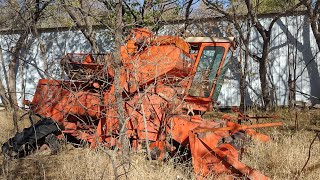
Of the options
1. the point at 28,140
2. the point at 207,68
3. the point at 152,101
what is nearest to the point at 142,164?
the point at 152,101

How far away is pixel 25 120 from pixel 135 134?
4.50 meters

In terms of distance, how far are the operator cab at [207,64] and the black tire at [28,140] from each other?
2.42 m

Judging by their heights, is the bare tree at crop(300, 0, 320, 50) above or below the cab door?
above

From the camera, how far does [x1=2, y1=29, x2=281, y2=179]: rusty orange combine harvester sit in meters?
5.35

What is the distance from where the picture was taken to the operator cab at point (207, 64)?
6.95 m

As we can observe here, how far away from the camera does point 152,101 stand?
6152mm

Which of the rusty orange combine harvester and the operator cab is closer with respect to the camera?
the rusty orange combine harvester

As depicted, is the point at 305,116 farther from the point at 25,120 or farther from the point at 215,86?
the point at 25,120

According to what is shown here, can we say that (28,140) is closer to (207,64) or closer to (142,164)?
(142,164)

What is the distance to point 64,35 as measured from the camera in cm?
1641

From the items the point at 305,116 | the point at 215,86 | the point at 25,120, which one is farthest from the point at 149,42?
the point at 305,116

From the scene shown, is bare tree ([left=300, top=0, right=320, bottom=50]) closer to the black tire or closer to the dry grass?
the dry grass

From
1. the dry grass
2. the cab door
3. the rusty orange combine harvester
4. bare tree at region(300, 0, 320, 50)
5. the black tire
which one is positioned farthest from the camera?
bare tree at region(300, 0, 320, 50)

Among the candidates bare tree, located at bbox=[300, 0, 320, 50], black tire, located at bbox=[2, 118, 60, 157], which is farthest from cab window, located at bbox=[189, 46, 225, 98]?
bare tree, located at bbox=[300, 0, 320, 50]
